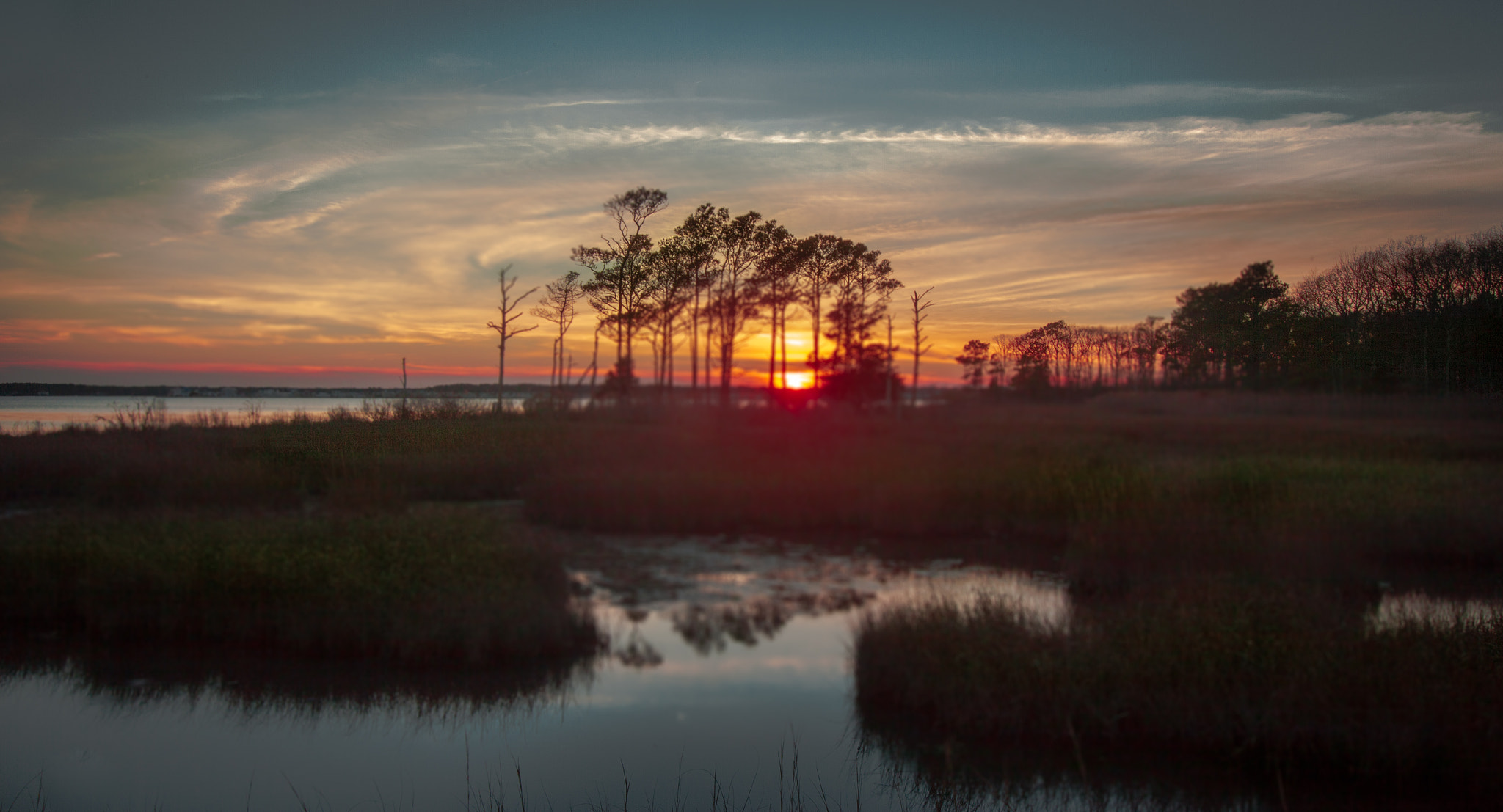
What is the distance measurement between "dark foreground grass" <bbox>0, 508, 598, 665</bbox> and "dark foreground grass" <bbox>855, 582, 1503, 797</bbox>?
21.7ft

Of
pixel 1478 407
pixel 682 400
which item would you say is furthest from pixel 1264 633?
pixel 682 400

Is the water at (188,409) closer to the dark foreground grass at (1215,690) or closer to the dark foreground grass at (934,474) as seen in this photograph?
the dark foreground grass at (934,474)

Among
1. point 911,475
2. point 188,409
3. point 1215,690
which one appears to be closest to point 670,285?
point 188,409

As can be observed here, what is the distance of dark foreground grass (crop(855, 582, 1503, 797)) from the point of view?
289 inches

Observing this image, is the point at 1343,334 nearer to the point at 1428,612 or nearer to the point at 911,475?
the point at 1428,612

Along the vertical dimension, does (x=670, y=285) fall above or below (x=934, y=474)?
above

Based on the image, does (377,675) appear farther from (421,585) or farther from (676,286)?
(676,286)

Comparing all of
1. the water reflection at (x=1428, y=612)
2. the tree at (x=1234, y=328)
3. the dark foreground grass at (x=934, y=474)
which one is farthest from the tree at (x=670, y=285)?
the water reflection at (x=1428, y=612)

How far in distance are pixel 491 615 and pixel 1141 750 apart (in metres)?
9.95

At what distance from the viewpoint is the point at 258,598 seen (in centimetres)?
1159

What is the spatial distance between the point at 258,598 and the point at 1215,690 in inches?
571

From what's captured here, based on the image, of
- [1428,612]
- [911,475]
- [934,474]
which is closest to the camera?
[1428,612]

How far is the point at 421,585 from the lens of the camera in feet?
39.0

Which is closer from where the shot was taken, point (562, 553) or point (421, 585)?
point (421, 585)
